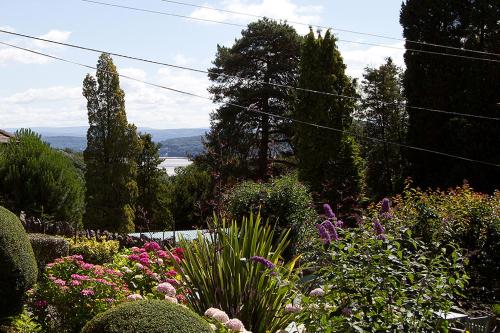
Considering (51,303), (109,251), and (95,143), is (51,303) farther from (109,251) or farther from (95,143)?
(95,143)

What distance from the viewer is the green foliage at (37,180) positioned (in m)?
11.5

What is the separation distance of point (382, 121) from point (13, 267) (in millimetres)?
21581

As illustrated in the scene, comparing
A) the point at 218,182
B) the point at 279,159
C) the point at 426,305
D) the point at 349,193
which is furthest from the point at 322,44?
the point at 426,305

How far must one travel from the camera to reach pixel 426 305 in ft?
11.3

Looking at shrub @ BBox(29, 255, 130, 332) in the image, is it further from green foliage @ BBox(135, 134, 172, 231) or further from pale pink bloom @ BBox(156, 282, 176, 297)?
green foliage @ BBox(135, 134, 172, 231)

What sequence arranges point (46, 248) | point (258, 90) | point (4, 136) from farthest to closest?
point (258, 90) → point (4, 136) → point (46, 248)

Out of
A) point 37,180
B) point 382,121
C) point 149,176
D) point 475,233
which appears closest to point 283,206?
point 475,233

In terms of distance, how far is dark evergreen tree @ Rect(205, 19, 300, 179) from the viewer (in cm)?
2438

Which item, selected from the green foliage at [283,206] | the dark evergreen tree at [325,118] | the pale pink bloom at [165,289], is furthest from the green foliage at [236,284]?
the dark evergreen tree at [325,118]

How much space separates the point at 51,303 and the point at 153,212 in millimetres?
21024

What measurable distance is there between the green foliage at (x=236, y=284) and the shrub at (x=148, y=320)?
187 cm

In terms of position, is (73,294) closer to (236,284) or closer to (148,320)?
(236,284)

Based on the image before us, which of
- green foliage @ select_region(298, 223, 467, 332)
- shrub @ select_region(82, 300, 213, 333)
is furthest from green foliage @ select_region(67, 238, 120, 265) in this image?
shrub @ select_region(82, 300, 213, 333)

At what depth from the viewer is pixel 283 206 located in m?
10.0
